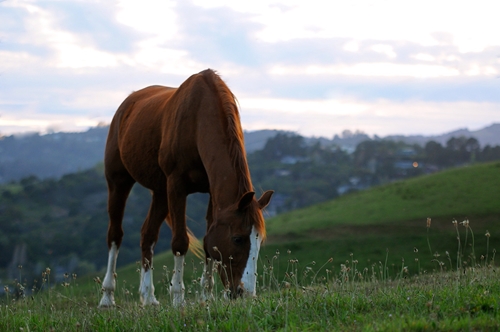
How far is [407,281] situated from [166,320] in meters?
3.44

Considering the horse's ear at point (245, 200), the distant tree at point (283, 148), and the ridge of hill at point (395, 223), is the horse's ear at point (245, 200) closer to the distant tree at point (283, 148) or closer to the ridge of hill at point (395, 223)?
the ridge of hill at point (395, 223)

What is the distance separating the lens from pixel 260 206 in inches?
273

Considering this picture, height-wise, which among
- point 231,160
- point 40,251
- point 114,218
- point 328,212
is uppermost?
point 231,160

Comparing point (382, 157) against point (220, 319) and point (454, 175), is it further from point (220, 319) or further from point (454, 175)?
point (220, 319)

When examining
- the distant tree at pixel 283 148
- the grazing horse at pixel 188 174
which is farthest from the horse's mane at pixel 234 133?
the distant tree at pixel 283 148

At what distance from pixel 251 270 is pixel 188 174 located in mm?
2151

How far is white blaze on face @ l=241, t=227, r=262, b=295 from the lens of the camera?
20.5ft

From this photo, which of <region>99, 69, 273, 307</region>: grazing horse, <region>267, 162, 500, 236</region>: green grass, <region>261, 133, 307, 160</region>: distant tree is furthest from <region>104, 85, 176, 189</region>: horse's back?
<region>261, 133, 307, 160</region>: distant tree

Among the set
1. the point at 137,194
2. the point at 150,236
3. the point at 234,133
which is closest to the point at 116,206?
the point at 150,236

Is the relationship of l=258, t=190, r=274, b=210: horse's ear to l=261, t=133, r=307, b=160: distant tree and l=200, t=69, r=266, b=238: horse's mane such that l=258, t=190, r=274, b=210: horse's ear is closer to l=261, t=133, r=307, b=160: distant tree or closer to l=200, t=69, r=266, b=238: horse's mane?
l=200, t=69, r=266, b=238: horse's mane

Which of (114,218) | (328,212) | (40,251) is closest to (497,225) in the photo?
(328,212)

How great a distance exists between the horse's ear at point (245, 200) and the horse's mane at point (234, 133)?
0.08 meters

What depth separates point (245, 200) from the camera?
21.7ft

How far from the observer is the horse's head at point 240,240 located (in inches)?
250
